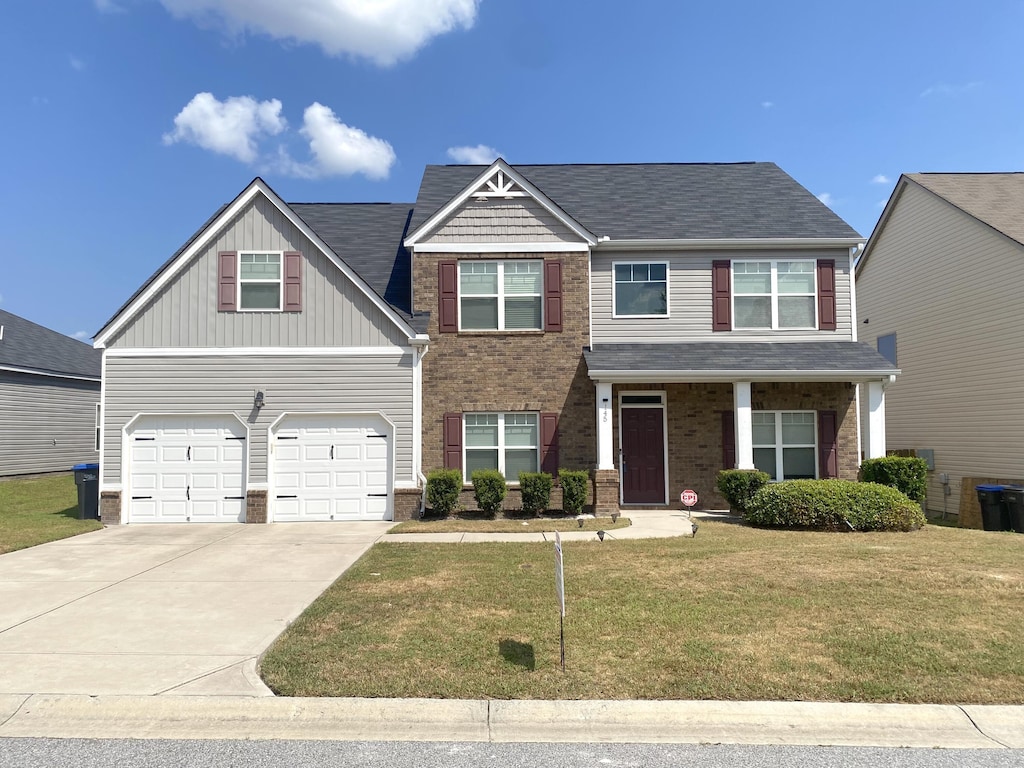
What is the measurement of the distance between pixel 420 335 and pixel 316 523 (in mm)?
4567

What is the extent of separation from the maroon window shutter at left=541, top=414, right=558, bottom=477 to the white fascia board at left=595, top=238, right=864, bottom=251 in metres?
4.34

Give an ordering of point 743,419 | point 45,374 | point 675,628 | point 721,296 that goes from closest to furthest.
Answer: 1. point 675,628
2. point 743,419
3. point 721,296
4. point 45,374

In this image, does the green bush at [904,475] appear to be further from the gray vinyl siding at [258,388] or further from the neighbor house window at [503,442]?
the gray vinyl siding at [258,388]

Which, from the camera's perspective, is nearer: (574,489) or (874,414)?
(574,489)

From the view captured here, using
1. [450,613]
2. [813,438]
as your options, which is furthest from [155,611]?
[813,438]

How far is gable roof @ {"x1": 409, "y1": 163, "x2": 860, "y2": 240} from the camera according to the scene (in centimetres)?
1666

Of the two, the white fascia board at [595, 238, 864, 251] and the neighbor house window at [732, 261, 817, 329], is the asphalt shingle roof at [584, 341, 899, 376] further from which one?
the white fascia board at [595, 238, 864, 251]

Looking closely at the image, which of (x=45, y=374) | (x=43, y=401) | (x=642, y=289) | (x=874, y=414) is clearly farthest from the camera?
(x=43, y=401)

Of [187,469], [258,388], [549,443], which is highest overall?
[258,388]

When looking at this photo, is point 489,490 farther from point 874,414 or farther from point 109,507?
point 874,414

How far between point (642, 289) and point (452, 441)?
5.96 meters

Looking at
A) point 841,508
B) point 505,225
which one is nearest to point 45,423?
point 505,225

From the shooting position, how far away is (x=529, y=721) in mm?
4574

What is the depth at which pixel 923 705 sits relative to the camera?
185 inches
